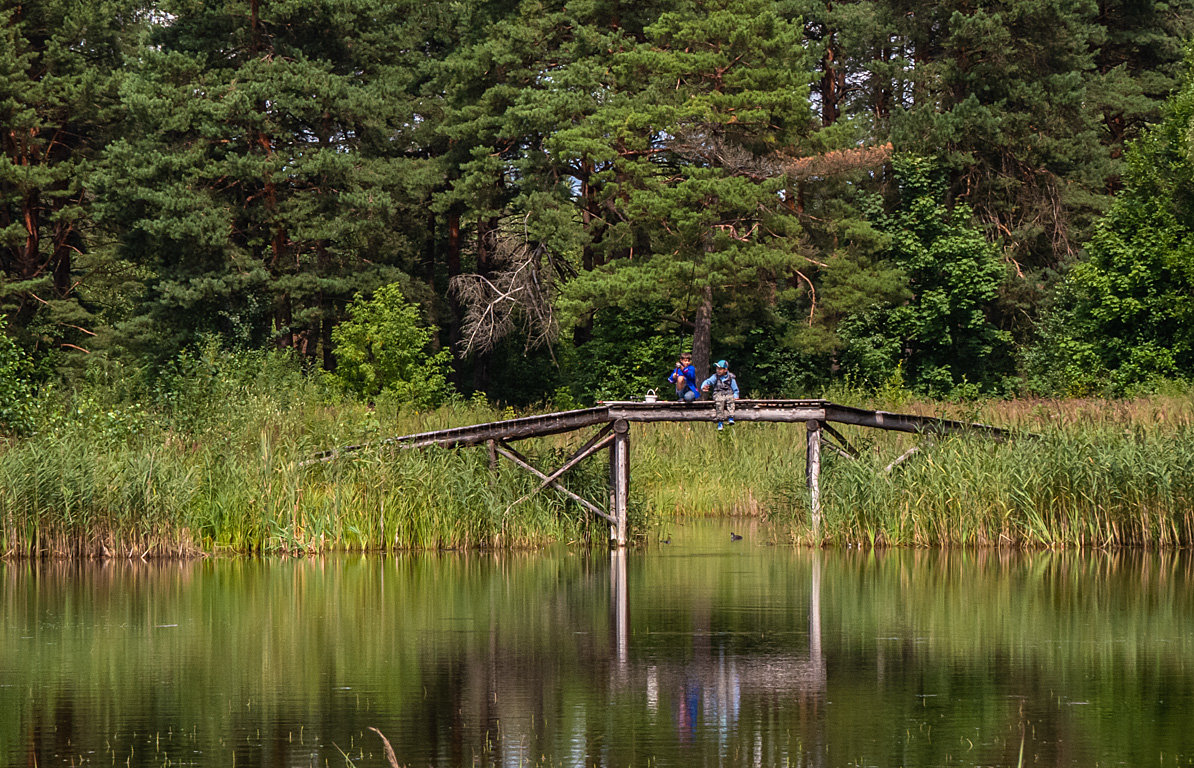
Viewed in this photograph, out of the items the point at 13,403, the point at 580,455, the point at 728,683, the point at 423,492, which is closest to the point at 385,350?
the point at 13,403

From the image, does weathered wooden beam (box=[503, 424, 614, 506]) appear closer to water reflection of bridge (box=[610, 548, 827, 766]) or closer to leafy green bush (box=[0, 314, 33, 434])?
leafy green bush (box=[0, 314, 33, 434])

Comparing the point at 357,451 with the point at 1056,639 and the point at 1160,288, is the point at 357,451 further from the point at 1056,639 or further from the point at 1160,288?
the point at 1160,288

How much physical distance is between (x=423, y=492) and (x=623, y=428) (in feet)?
11.2

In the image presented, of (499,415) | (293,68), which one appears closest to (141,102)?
(293,68)

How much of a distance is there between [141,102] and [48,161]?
24.0ft

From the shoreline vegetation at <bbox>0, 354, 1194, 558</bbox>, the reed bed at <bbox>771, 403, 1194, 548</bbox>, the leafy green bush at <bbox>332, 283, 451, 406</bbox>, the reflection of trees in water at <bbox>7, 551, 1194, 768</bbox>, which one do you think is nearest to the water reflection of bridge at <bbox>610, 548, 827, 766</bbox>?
the reflection of trees in water at <bbox>7, 551, 1194, 768</bbox>

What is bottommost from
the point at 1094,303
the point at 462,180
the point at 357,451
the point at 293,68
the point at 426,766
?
the point at 426,766

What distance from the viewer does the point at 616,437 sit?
25.0 meters

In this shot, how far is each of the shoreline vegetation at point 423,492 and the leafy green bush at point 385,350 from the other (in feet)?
62.9

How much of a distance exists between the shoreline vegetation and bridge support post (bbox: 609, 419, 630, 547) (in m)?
0.45

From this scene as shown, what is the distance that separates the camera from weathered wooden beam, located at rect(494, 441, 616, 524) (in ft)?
80.2

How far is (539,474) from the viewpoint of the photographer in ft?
79.8

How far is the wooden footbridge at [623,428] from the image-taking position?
24.6m

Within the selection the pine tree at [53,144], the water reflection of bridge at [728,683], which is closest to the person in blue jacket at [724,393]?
the water reflection of bridge at [728,683]
